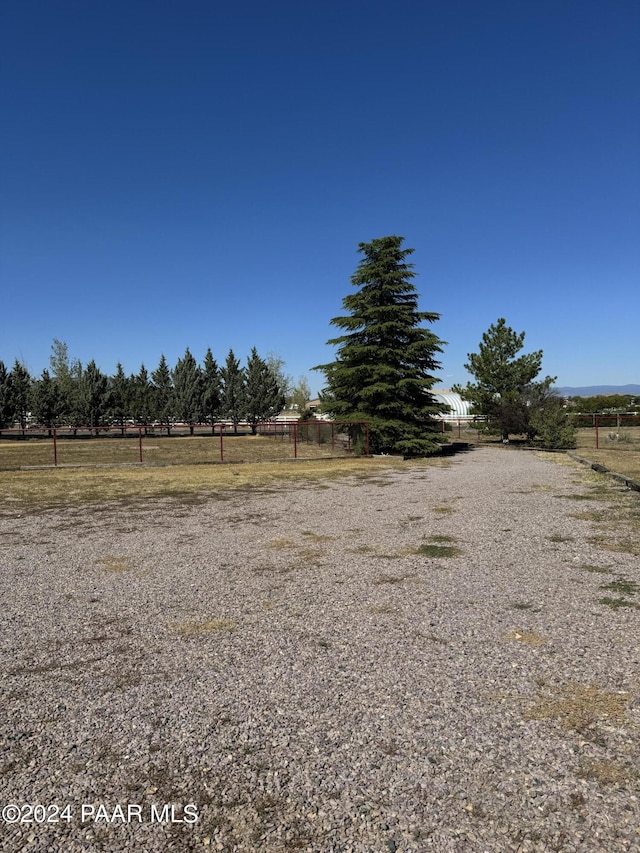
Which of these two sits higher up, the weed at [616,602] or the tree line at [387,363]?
the tree line at [387,363]

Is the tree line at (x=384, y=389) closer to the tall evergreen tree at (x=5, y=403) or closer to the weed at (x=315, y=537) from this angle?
the tall evergreen tree at (x=5, y=403)

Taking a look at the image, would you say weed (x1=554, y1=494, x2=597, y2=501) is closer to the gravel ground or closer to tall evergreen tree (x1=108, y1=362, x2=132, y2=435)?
the gravel ground

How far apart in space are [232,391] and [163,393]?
26.6ft

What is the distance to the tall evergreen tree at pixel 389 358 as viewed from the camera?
2350 centimetres

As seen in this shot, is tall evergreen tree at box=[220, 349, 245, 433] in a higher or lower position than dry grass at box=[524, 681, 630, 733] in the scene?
higher

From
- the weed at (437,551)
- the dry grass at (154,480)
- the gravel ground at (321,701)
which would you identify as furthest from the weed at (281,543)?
the dry grass at (154,480)

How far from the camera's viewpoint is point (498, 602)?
5.17 metres

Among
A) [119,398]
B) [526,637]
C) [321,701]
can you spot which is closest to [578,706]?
[526,637]

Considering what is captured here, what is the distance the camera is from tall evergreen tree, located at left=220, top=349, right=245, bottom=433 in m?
55.0

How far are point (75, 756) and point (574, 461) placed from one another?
21279 millimetres

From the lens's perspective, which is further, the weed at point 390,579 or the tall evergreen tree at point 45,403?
the tall evergreen tree at point 45,403

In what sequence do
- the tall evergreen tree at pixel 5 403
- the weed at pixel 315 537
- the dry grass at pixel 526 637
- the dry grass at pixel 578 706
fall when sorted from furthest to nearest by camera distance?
the tall evergreen tree at pixel 5 403, the weed at pixel 315 537, the dry grass at pixel 526 637, the dry grass at pixel 578 706

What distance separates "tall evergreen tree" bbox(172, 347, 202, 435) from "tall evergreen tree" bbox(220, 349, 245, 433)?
2.73m

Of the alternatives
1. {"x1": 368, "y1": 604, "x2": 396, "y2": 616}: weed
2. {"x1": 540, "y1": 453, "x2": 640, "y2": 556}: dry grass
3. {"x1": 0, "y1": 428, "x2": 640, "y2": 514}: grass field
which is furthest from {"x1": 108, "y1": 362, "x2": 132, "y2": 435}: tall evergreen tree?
{"x1": 368, "y1": 604, "x2": 396, "y2": 616}: weed
